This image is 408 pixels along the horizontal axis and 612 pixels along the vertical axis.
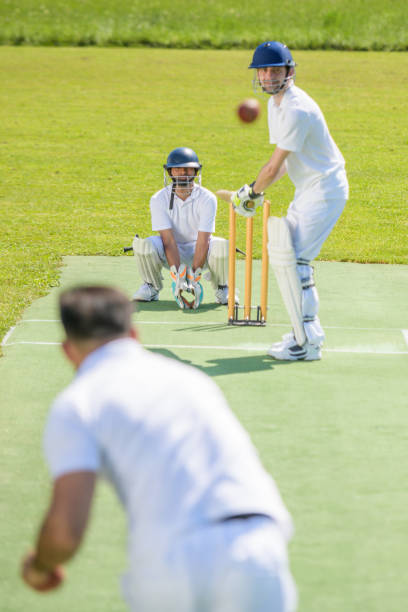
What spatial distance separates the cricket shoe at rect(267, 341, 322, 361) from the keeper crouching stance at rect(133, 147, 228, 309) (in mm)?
1312

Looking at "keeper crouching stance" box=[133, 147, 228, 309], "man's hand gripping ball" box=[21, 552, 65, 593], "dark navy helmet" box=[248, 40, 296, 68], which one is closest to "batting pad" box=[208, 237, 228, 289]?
"keeper crouching stance" box=[133, 147, 228, 309]

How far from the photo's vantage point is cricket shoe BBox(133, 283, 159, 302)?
7359 millimetres

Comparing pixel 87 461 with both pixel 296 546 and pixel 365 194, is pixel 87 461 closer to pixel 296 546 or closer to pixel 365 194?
pixel 296 546

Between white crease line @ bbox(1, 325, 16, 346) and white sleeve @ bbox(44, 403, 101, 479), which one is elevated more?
white sleeve @ bbox(44, 403, 101, 479)

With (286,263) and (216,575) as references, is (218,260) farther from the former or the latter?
(216,575)

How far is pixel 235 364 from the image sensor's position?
5.78 m

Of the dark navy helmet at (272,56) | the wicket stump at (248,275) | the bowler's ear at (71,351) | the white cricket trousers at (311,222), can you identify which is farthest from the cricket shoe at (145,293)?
the bowler's ear at (71,351)

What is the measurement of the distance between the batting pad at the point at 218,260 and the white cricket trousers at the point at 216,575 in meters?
5.09

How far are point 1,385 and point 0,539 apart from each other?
6.17 ft

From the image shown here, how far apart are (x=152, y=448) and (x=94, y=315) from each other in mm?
356

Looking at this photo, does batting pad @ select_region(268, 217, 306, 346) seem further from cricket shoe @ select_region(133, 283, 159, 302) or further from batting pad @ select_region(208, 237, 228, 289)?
cricket shoe @ select_region(133, 283, 159, 302)

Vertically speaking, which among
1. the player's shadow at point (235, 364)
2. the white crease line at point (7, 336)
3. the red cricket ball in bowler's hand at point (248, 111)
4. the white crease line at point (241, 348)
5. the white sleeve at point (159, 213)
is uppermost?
the red cricket ball in bowler's hand at point (248, 111)

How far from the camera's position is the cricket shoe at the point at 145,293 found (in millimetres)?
7359

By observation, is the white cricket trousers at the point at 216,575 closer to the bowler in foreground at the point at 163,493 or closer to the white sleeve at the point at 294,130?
the bowler in foreground at the point at 163,493
